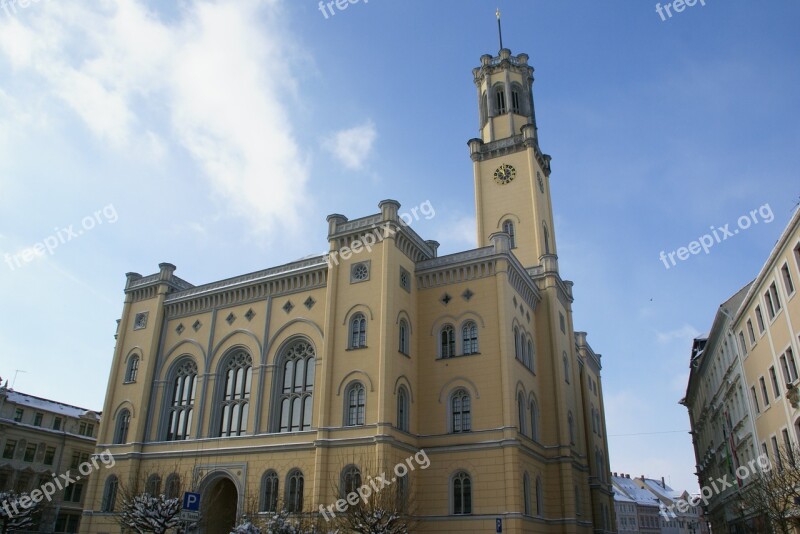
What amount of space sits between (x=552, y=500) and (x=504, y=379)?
8.68 m

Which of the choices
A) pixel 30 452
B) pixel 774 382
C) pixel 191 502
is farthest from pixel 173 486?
pixel 774 382

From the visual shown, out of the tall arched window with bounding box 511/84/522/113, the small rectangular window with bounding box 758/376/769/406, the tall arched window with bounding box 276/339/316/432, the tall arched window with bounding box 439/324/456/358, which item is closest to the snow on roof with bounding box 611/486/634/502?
the tall arched window with bounding box 511/84/522/113

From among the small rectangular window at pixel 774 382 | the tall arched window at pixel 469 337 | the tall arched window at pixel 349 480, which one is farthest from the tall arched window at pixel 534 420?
the small rectangular window at pixel 774 382

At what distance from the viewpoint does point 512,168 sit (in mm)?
49062

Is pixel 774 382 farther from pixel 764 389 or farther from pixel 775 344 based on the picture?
pixel 775 344

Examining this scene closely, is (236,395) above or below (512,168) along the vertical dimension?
below

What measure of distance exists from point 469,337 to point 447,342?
141 centimetres

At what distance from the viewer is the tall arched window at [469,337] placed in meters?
36.7

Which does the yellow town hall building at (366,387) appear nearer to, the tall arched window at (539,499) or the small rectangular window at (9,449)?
the tall arched window at (539,499)

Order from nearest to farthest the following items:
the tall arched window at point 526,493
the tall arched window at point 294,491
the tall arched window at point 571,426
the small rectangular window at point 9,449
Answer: the tall arched window at point 526,493, the tall arched window at point 294,491, the tall arched window at point 571,426, the small rectangular window at point 9,449

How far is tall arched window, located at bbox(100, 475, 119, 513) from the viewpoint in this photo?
4041 cm

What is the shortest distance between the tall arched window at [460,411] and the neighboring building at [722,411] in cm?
1590

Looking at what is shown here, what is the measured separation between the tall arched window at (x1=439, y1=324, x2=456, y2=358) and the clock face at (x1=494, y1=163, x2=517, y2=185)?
52.4ft

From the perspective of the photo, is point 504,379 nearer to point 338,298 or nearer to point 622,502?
point 338,298
